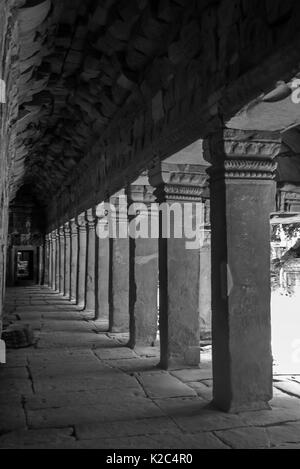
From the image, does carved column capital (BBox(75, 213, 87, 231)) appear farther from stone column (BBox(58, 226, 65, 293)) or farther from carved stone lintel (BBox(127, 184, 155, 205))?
carved stone lintel (BBox(127, 184, 155, 205))

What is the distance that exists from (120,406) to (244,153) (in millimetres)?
2524

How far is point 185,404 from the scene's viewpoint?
171 inches

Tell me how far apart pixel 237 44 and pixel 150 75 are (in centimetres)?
213

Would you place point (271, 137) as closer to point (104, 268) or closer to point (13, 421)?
point (13, 421)

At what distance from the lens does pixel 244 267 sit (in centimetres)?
413

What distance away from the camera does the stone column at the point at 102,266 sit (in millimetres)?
9977

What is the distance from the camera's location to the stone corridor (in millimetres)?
3455

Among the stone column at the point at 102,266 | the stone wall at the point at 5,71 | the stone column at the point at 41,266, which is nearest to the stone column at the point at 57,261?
the stone column at the point at 41,266

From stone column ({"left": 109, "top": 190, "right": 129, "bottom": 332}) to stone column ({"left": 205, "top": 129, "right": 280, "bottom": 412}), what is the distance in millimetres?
4274

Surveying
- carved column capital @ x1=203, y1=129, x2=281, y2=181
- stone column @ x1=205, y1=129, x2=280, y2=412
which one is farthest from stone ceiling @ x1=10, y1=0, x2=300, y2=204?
stone column @ x1=205, y1=129, x2=280, y2=412

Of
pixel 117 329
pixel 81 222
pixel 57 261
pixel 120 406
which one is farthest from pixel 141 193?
pixel 57 261

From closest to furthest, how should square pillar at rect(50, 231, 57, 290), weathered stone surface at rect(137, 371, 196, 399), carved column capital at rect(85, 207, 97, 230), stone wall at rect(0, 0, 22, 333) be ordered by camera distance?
stone wall at rect(0, 0, 22, 333)
weathered stone surface at rect(137, 371, 196, 399)
carved column capital at rect(85, 207, 97, 230)
square pillar at rect(50, 231, 57, 290)

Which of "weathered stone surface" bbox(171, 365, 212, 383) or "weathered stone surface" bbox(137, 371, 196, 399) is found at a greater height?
"weathered stone surface" bbox(171, 365, 212, 383)

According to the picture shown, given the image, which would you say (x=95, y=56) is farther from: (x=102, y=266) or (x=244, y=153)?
(x=102, y=266)
